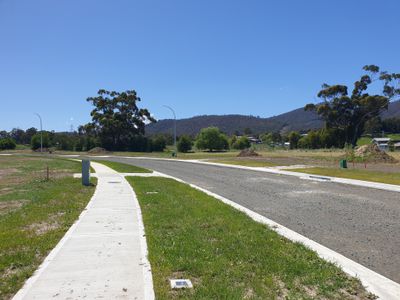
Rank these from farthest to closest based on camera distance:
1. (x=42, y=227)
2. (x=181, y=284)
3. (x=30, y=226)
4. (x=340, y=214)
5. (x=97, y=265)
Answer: (x=340, y=214) < (x=30, y=226) < (x=42, y=227) < (x=97, y=265) < (x=181, y=284)

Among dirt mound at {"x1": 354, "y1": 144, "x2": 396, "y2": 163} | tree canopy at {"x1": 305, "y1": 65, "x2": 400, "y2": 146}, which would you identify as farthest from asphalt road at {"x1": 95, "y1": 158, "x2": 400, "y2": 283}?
tree canopy at {"x1": 305, "y1": 65, "x2": 400, "y2": 146}

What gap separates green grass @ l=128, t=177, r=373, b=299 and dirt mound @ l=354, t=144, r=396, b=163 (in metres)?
30.5

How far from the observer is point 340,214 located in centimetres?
1076

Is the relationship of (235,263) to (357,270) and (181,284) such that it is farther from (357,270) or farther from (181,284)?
(357,270)

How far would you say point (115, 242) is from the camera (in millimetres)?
7207

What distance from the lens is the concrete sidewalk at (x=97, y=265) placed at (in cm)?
477

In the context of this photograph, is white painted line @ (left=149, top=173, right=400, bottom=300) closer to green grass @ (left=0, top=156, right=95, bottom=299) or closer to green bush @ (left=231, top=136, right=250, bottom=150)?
green grass @ (left=0, top=156, right=95, bottom=299)

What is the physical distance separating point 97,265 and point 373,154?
35595mm

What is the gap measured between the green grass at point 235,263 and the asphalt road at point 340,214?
984mm

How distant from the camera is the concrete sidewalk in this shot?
4766mm

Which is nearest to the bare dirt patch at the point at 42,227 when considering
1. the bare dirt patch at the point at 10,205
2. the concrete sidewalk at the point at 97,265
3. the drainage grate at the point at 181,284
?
the concrete sidewalk at the point at 97,265

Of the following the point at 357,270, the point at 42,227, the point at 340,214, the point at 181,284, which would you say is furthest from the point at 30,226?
the point at 340,214

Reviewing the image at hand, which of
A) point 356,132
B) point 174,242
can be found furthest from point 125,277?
point 356,132

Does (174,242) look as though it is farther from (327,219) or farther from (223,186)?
(223,186)
